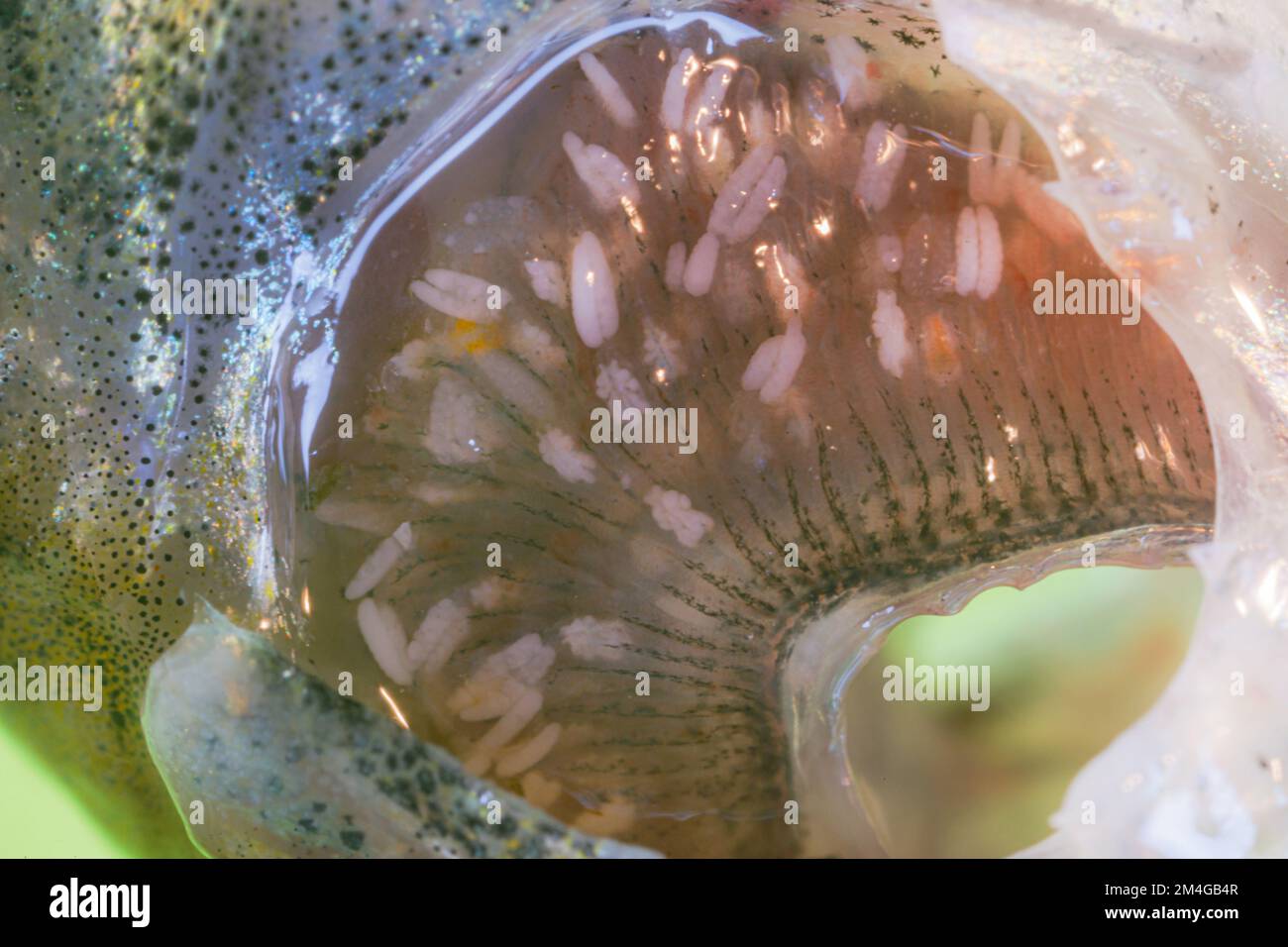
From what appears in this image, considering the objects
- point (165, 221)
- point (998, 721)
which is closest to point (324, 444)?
point (165, 221)

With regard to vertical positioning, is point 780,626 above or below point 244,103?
below

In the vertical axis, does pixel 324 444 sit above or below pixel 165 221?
below

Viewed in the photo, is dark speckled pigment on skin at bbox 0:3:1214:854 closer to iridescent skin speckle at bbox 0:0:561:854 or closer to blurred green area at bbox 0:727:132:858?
iridescent skin speckle at bbox 0:0:561:854

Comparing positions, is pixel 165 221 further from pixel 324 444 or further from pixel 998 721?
pixel 998 721

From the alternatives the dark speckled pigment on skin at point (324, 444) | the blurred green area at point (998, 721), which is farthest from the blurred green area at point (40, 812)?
the dark speckled pigment on skin at point (324, 444)

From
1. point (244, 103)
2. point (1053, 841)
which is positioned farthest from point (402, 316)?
point (1053, 841)

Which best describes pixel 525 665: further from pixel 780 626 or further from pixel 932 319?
pixel 932 319
